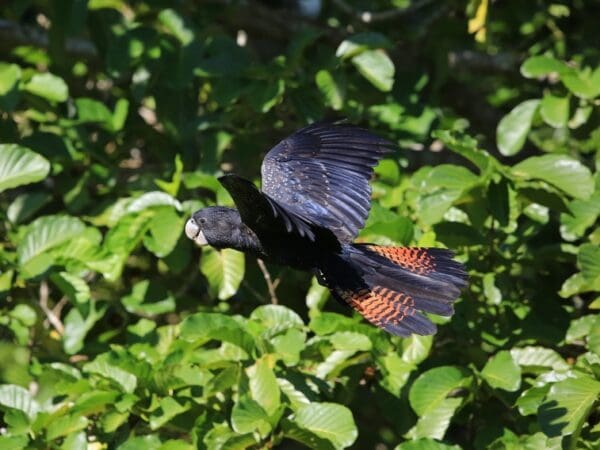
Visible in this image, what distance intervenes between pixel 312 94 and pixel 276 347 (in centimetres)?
104

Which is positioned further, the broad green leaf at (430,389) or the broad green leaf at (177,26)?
the broad green leaf at (177,26)

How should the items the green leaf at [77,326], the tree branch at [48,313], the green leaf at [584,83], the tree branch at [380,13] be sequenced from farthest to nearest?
1. the tree branch at [380,13]
2. the tree branch at [48,313]
3. the green leaf at [584,83]
4. the green leaf at [77,326]

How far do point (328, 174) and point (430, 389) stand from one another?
69 centimetres

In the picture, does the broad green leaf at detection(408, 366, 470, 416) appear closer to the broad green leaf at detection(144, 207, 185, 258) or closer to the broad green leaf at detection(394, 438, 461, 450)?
the broad green leaf at detection(394, 438, 461, 450)

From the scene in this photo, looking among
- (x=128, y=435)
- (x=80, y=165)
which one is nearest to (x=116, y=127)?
(x=80, y=165)

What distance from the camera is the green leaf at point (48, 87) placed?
3.72 metres

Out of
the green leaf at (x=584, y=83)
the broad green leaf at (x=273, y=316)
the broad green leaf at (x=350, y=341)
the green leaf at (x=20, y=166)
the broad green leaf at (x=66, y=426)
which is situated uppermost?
the green leaf at (x=584, y=83)

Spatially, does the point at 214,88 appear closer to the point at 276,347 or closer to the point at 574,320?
the point at 276,347

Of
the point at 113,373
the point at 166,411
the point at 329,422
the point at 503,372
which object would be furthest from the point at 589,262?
the point at 113,373

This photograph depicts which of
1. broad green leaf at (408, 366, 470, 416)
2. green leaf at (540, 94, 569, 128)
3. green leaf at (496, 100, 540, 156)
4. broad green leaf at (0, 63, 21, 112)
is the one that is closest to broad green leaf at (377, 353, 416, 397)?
broad green leaf at (408, 366, 470, 416)

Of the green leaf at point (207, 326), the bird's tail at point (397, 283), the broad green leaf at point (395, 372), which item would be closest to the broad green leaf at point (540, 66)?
the bird's tail at point (397, 283)

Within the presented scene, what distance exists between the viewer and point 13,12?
4148mm

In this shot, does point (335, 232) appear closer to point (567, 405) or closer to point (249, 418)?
point (249, 418)

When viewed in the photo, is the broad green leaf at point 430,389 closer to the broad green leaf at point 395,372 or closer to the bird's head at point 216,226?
the broad green leaf at point 395,372
